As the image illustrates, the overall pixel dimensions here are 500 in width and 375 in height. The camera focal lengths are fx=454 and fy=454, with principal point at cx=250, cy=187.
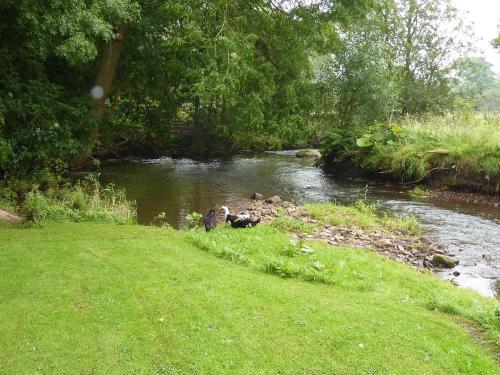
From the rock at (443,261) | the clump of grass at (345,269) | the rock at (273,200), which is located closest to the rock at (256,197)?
the rock at (273,200)

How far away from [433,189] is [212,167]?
32.3 feet

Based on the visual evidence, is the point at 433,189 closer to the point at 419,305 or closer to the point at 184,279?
the point at 419,305

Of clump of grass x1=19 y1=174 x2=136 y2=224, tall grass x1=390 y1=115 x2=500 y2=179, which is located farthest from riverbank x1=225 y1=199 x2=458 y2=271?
tall grass x1=390 y1=115 x2=500 y2=179

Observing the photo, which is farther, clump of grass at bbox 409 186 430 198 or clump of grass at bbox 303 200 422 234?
clump of grass at bbox 409 186 430 198

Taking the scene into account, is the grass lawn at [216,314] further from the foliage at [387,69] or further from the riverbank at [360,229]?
the foliage at [387,69]

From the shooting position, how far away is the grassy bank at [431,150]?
55.2ft

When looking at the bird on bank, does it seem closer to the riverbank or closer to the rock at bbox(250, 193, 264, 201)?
the riverbank

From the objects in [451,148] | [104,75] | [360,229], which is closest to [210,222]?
[360,229]

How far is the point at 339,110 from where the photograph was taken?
2297cm

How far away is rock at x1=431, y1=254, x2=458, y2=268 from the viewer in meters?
9.85

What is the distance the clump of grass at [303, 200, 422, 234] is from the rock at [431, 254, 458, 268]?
2.20 metres

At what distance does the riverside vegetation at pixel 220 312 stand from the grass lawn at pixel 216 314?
0.02 metres

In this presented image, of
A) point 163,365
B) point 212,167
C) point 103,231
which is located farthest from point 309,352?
point 212,167

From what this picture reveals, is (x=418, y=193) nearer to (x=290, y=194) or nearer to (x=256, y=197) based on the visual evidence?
(x=290, y=194)
